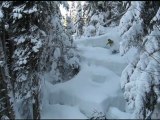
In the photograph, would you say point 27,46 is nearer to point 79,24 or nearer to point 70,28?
point 70,28

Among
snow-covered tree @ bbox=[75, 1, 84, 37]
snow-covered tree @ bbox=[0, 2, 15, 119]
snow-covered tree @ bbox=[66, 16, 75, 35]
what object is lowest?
snow-covered tree @ bbox=[75, 1, 84, 37]

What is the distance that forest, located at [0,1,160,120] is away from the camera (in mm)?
12016

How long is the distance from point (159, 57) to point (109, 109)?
643 centimetres

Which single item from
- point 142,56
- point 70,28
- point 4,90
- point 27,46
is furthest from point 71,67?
point 142,56

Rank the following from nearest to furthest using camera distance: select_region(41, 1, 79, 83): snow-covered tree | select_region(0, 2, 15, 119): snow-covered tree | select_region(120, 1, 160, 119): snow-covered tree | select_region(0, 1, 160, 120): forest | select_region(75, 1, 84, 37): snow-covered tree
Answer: select_region(120, 1, 160, 119): snow-covered tree, select_region(0, 1, 160, 120): forest, select_region(0, 2, 15, 119): snow-covered tree, select_region(41, 1, 79, 83): snow-covered tree, select_region(75, 1, 84, 37): snow-covered tree

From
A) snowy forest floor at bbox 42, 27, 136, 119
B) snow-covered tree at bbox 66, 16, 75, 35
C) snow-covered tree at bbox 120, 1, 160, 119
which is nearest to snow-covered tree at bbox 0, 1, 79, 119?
snowy forest floor at bbox 42, 27, 136, 119

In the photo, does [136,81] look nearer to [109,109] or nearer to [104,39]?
[109,109]

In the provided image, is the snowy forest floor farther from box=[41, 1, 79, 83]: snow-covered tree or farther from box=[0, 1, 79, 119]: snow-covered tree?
box=[0, 1, 79, 119]: snow-covered tree

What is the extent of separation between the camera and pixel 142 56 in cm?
1216

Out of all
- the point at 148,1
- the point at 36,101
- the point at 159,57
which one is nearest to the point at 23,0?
the point at 36,101

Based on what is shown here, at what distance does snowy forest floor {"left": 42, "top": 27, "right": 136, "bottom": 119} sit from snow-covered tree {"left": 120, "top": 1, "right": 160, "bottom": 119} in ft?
10.8

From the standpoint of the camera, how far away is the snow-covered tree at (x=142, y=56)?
11.5 m

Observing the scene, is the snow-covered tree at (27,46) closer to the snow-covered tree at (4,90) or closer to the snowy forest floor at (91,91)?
the snow-covered tree at (4,90)

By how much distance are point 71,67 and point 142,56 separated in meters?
6.93
